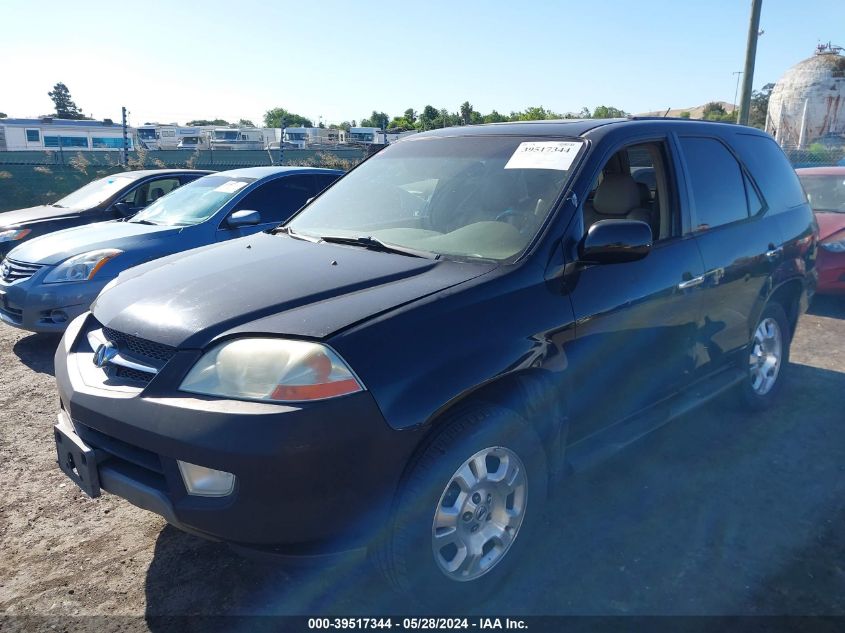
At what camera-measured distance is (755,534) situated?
3.16 m

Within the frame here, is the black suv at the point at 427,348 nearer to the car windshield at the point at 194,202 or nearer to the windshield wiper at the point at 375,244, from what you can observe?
the windshield wiper at the point at 375,244

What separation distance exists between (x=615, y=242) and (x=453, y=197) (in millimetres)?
919

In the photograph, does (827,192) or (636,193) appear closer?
(636,193)

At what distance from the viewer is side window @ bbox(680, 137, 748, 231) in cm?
370

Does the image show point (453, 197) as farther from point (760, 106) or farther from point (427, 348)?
point (760, 106)

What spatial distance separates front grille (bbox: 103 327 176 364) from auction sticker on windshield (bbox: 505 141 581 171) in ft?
6.03

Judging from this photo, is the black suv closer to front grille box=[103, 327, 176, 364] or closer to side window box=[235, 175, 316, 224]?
front grille box=[103, 327, 176, 364]

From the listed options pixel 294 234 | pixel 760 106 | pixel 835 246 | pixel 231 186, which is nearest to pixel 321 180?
pixel 231 186

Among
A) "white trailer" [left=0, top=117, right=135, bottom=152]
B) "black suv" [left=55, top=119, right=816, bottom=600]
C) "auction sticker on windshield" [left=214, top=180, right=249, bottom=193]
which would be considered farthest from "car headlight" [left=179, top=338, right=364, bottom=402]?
"white trailer" [left=0, top=117, right=135, bottom=152]

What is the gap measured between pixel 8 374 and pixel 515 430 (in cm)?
466

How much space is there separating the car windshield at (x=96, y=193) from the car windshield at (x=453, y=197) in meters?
5.59

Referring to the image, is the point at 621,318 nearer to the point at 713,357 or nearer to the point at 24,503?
the point at 713,357

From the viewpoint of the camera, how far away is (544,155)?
3207mm

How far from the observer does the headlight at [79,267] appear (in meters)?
5.66
